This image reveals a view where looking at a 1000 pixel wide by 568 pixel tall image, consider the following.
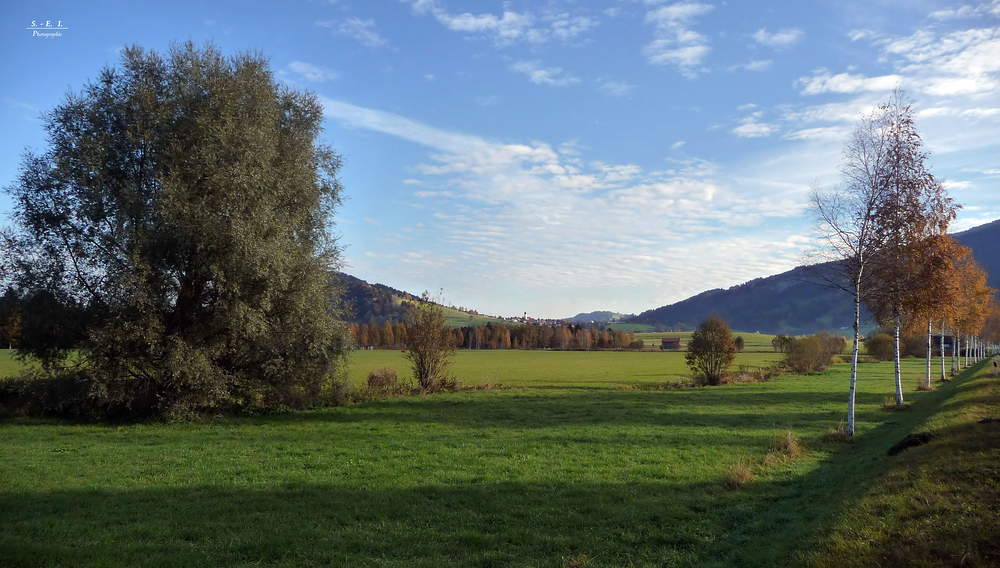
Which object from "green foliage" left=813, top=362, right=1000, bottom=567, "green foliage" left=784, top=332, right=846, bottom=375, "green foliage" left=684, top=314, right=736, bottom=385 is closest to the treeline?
"green foliage" left=784, top=332, right=846, bottom=375

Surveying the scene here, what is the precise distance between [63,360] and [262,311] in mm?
7400

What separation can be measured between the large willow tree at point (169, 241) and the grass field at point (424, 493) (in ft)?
7.51

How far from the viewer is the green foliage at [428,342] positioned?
3272cm

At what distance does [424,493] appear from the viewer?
34.7 ft

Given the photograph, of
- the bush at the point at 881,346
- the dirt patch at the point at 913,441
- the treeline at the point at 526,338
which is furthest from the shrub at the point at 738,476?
the treeline at the point at 526,338

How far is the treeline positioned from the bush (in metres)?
51.3

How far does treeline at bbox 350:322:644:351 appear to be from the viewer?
12500 cm

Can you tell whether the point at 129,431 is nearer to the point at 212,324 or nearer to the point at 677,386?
the point at 212,324

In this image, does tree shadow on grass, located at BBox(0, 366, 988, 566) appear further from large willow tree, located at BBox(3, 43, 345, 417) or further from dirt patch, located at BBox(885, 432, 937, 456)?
large willow tree, located at BBox(3, 43, 345, 417)

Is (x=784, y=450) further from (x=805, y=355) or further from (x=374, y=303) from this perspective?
(x=374, y=303)

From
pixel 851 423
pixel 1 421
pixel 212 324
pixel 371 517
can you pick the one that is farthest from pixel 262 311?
pixel 851 423

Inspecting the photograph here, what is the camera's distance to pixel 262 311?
20.0m

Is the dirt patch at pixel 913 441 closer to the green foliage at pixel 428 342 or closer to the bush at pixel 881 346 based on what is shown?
the green foliage at pixel 428 342

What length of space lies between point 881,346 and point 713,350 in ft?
161
